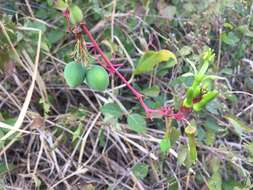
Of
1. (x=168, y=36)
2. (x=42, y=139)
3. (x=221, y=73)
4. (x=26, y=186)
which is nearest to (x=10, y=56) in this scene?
(x=42, y=139)

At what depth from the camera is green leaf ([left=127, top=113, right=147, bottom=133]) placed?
4.26 feet

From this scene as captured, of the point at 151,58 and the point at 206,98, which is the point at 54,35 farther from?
the point at 206,98

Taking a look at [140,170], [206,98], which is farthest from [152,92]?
[206,98]

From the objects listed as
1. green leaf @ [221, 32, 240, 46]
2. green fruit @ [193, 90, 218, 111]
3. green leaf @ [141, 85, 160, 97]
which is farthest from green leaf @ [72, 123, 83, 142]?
green leaf @ [221, 32, 240, 46]

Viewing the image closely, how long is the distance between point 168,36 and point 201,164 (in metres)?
0.42

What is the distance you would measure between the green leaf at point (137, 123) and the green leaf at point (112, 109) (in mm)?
35

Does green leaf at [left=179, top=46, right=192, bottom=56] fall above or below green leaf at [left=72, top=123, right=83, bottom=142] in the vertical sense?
above

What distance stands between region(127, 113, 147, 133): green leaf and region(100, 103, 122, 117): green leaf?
0.03 metres

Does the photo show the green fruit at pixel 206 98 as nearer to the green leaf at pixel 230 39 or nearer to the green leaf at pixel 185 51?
the green leaf at pixel 185 51

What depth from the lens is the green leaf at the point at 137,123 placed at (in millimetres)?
1299

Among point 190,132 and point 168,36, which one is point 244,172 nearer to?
point 190,132

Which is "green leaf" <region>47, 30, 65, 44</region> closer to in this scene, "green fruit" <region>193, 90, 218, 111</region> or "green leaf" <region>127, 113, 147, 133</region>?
"green leaf" <region>127, 113, 147, 133</region>

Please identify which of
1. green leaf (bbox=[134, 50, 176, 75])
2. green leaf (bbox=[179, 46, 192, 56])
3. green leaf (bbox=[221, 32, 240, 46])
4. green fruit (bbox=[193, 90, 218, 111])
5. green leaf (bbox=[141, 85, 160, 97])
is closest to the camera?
green fruit (bbox=[193, 90, 218, 111])

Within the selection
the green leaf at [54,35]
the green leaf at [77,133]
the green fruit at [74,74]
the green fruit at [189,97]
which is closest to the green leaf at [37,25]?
the green leaf at [54,35]
